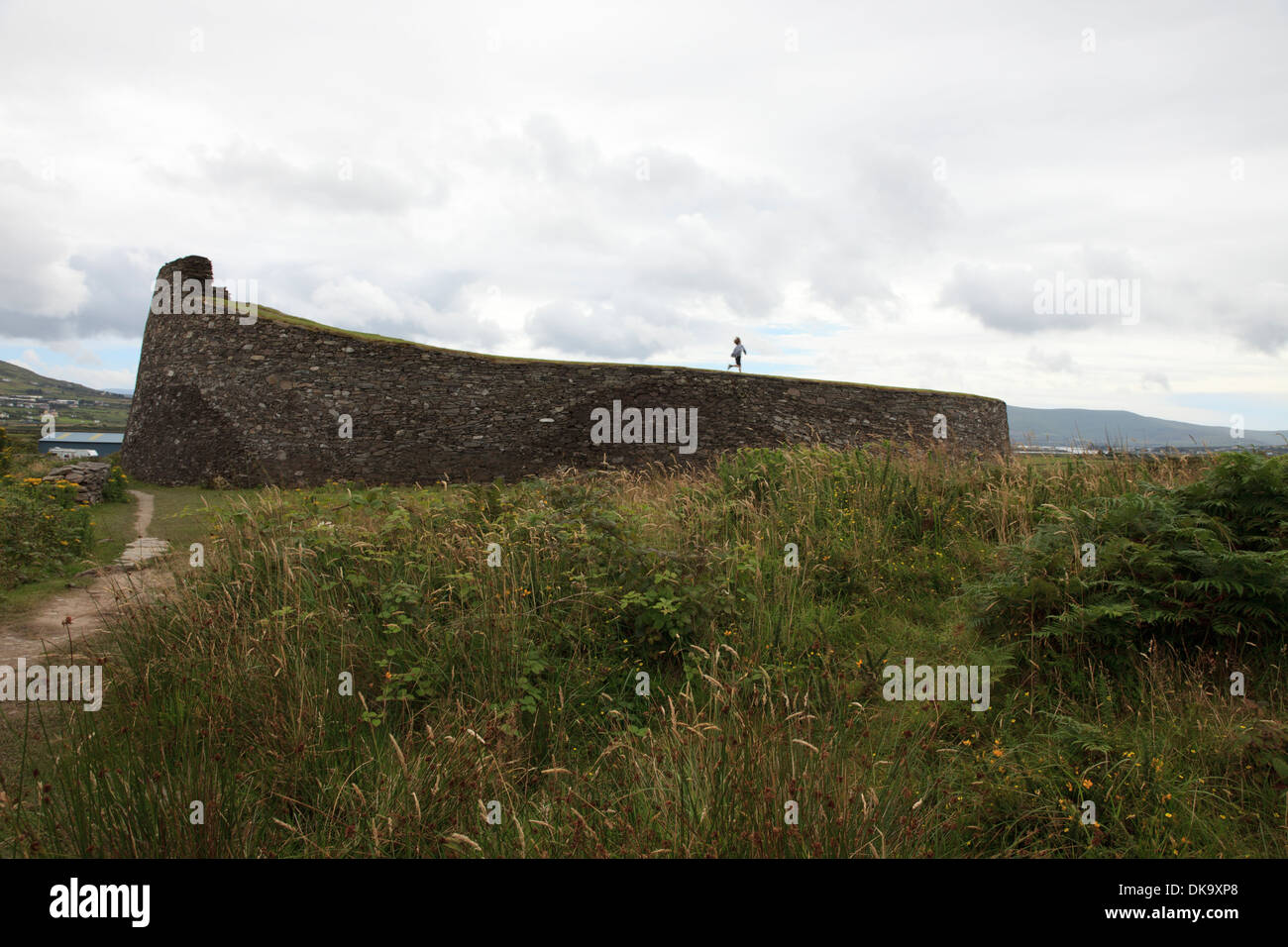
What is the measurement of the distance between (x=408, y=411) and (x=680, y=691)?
49.5ft

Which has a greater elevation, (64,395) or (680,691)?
(64,395)

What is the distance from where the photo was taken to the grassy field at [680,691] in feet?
8.88

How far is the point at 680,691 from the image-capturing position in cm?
387

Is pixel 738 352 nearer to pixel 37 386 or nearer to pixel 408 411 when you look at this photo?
pixel 408 411

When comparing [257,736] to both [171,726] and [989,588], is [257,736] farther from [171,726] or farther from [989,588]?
[989,588]

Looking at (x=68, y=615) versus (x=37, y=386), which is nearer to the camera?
(x=68, y=615)

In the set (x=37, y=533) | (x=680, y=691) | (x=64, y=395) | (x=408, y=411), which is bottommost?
(x=680, y=691)

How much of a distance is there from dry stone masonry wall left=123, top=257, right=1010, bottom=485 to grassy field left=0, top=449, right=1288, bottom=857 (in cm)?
1128

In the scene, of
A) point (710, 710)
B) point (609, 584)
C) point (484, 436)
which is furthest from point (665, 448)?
point (710, 710)

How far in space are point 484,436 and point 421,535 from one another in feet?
40.1

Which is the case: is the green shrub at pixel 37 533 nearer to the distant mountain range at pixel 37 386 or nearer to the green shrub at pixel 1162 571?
the green shrub at pixel 1162 571

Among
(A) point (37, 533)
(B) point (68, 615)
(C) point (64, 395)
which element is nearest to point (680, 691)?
(B) point (68, 615)

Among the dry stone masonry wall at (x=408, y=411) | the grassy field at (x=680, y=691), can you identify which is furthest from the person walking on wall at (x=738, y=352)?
the grassy field at (x=680, y=691)

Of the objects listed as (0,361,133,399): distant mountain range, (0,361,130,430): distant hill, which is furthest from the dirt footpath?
(0,361,133,399): distant mountain range
